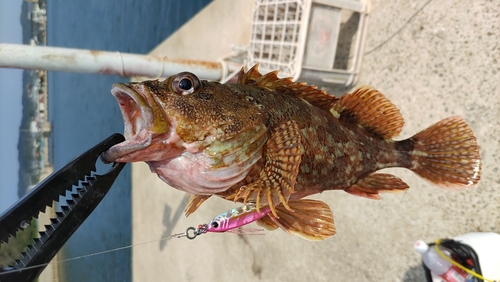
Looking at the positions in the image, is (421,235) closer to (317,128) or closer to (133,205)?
(317,128)

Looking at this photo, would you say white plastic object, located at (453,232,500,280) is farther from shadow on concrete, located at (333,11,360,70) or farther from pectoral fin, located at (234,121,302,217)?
shadow on concrete, located at (333,11,360,70)

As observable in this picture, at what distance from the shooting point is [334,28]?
3709mm

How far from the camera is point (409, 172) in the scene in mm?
3420

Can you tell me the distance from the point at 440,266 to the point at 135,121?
8.15 feet

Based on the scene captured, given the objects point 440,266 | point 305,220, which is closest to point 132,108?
point 305,220

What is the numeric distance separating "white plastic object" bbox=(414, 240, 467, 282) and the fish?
0.93 metres

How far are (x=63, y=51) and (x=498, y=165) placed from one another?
3901mm

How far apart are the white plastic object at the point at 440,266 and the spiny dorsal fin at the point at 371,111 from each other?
129cm

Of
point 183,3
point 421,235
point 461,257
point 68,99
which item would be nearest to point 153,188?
point 183,3

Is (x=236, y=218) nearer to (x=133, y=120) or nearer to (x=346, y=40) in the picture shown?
(x=133, y=120)

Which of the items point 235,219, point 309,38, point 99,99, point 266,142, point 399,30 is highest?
point 399,30

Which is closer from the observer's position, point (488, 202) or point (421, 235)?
point (488, 202)

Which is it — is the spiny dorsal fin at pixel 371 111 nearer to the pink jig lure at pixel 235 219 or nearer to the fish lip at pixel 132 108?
the pink jig lure at pixel 235 219

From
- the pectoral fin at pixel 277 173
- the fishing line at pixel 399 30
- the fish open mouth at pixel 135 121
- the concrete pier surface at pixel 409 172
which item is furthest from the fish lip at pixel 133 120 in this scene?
the fishing line at pixel 399 30
